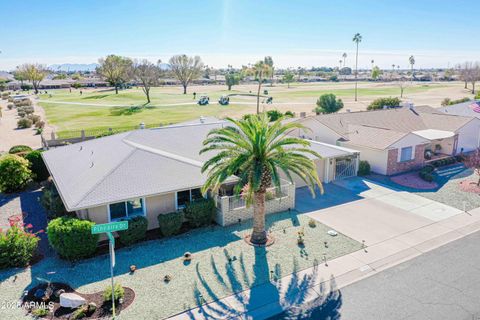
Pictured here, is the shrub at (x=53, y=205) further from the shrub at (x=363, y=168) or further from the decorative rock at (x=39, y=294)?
the shrub at (x=363, y=168)

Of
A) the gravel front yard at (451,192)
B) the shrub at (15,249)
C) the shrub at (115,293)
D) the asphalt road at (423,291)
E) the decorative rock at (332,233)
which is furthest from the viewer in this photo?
the gravel front yard at (451,192)

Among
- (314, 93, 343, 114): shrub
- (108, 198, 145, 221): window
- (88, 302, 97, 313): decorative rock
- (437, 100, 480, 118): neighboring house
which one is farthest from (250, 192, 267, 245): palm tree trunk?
(314, 93, 343, 114): shrub

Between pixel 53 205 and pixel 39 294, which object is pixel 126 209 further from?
pixel 39 294

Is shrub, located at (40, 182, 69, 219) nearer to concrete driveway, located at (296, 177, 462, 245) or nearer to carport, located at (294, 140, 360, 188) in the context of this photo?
concrete driveway, located at (296, 177, 462, 245)

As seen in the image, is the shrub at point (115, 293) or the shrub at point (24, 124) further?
the shrub at point (24, 124)

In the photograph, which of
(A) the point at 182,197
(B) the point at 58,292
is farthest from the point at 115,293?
(A) the point at 182,197

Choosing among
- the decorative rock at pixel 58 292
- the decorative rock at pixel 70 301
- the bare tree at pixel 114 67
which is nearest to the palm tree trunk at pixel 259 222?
the decorative rock at pixel 70 301

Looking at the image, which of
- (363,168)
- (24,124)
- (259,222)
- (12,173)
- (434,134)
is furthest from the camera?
(24,124)
